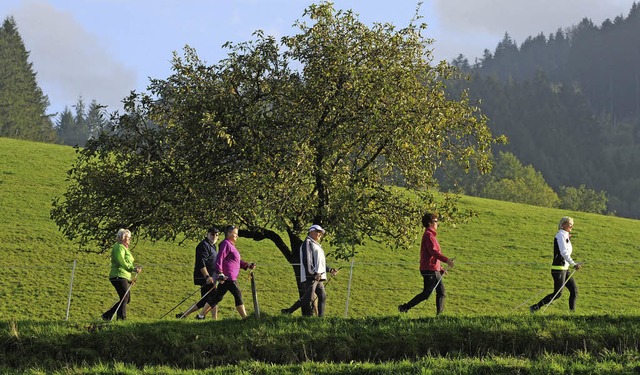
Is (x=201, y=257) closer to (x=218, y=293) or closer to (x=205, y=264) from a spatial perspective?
(x=205, y=264)

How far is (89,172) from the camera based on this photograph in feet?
79.1

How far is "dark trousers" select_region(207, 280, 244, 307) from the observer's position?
705 inches

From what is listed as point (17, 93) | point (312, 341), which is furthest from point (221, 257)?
point (17, 93)

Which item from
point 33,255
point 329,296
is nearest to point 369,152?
point 329,296

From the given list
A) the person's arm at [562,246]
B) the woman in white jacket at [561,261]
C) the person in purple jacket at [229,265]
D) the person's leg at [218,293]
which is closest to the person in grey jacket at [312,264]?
the person in purple jacket at [229,265]

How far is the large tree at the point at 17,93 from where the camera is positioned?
402 feet

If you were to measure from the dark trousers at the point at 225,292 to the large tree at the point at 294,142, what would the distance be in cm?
362

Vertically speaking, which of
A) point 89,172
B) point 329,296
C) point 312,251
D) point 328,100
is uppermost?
point 328,100

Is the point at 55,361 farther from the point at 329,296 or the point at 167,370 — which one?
the point at 329,296

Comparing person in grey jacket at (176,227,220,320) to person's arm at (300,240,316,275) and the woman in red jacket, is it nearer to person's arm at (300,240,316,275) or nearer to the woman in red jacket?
person's arm at (300,240,316,275)

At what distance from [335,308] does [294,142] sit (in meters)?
14.0

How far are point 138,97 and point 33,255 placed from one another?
1935 cm

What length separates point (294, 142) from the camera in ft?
69.9

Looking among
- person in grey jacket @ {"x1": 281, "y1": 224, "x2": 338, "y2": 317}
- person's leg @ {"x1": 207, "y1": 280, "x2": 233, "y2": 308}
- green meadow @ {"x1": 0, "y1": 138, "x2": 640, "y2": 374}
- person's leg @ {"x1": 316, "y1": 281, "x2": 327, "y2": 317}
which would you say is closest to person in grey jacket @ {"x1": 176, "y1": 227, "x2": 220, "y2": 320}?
person's leg @ {"x1": 207, "y1": 280, "x2": 233, "y2": 308}
